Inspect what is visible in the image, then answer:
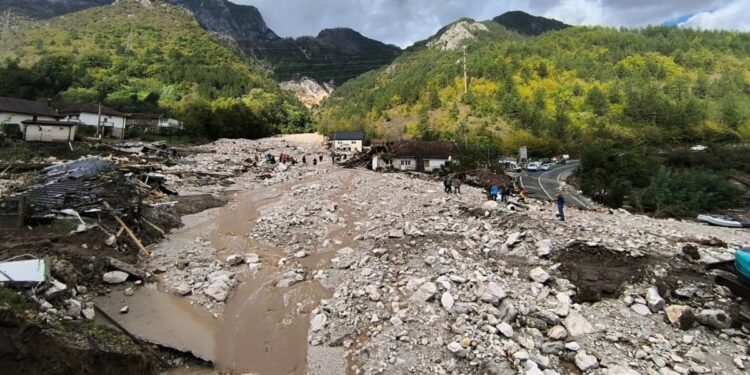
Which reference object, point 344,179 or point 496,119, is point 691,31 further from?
point 344,179

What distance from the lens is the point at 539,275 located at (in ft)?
36.8

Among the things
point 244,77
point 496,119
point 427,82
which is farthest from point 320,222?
point 244,77

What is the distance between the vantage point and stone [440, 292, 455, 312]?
9.83 m

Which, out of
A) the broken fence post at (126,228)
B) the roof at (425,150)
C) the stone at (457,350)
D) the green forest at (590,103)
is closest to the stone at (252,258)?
the broken fence post at (126,228)

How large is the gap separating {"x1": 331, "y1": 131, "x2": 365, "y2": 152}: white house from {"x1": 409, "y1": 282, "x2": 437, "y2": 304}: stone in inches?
2017

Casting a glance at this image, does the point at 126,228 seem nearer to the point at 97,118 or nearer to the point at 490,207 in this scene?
the point at 490,207

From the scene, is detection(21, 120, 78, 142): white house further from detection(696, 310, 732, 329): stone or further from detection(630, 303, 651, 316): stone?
detection(696, 310, 732, 329): stone

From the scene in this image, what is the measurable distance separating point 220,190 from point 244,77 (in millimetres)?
93940

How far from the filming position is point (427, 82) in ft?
323

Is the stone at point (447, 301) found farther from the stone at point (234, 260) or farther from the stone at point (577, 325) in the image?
the stone at point (234, 260)

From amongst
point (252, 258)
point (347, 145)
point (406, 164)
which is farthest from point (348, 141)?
point (252, 258)

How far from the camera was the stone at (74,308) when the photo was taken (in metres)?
8.54

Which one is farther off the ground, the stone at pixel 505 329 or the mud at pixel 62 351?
the mud at pixel 62 351

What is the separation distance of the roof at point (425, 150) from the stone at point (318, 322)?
36338 millimetres
